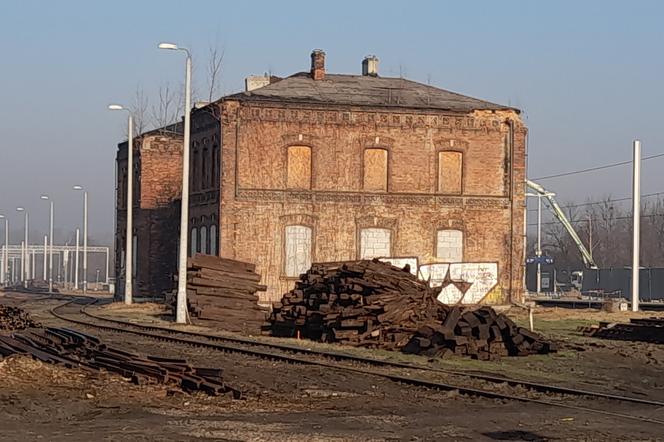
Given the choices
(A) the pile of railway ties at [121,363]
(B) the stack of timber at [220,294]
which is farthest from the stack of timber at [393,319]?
(A) the pile of railway ties at [121,363]

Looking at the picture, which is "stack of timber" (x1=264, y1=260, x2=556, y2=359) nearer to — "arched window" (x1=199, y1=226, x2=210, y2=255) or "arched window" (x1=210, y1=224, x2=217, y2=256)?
"arched window" (x1=210, y1=224, x2=217, y2=256)

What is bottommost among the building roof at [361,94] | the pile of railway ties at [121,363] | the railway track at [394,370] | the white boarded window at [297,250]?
the railway track at [394,370]

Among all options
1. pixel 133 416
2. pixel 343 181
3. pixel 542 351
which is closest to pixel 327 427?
pixel 133 416

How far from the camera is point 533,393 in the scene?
17.6 metres

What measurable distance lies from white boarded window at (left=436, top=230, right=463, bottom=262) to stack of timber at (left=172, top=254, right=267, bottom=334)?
13.4 metres

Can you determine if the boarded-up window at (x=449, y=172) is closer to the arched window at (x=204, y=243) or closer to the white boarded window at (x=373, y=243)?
the white boarded window at (x=373, y=243)

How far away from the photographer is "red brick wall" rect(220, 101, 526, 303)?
45469 mm

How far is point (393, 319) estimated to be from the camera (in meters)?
26.0

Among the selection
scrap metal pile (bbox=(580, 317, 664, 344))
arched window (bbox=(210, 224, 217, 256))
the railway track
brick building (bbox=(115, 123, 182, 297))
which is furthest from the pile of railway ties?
brick building (bbox=(115, 123, 182, 297))

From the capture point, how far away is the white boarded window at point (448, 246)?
47500mm

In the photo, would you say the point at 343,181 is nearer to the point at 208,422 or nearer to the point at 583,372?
the point at 583,372

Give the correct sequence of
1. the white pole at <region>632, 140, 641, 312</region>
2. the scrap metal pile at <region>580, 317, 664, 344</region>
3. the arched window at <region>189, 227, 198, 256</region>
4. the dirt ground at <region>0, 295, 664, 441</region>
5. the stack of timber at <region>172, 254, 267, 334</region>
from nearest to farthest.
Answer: the dirt ground at <region>0, 295, 664, 441</region>, the scrap metal pile at <region>580, 317, 664, 344</region>, the stack of timber at <region>172, 254, 267, 334</region>, the white pole at <region>632, 140, 641, 312</region>, the arched window at <region>189, 227, 198, 256</region>

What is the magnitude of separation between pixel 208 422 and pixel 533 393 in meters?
6.07

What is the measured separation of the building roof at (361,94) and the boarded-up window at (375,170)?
2.10m
